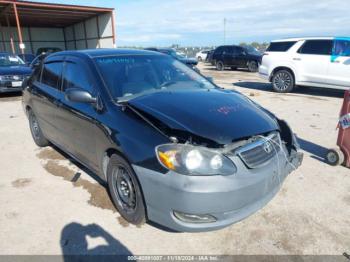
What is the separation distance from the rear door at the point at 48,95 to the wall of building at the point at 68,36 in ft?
68.5

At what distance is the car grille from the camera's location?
2.50 meters

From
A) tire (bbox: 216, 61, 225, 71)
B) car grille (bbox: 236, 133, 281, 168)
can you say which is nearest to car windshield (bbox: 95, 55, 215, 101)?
car grille (bbox: 236, 133, 281, 168)

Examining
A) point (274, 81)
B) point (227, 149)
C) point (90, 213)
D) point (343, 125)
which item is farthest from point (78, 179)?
point (274, 81)

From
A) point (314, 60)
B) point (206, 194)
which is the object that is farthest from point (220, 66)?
point (206, 194)

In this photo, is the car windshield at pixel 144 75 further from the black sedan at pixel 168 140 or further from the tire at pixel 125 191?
the tire at pixel 125 191

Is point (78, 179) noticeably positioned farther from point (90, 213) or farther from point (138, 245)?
point (138, 245)

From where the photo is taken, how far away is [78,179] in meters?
4.01

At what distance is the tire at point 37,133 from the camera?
515 cm

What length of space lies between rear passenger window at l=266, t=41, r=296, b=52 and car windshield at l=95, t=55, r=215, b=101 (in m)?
7.69

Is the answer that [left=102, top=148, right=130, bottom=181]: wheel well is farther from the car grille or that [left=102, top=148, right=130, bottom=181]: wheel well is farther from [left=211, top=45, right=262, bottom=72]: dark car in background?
[left=211, top=45, right=262, bottom=72]: dark car in background

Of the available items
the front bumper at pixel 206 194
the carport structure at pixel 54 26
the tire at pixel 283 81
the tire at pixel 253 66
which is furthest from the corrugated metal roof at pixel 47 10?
the front bumper at pixel 206 194

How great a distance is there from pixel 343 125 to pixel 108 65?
10.9ft

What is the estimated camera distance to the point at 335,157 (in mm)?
4309

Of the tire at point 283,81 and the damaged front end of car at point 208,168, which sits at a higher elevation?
the damaged front end of car at point 208,168
